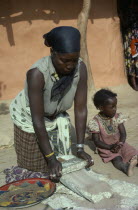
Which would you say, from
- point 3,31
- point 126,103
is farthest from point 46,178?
point 3,31

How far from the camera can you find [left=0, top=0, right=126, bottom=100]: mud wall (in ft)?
21.6

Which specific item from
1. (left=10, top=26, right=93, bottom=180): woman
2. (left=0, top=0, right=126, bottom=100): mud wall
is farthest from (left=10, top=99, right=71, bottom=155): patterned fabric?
(left=0, top=0, right=126, bottom=100): mud wall

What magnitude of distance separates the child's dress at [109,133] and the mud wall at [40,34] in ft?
11.8

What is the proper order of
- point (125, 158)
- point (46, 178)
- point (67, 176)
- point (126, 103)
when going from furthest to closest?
point (126, 103) < point (125, 158) < point (46, 178) < point (67, 176)

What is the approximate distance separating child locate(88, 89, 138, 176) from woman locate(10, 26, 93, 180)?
0.47 m

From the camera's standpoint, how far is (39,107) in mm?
2840

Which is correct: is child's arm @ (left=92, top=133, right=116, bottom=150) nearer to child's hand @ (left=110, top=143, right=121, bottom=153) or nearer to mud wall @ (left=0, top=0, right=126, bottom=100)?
child's hand @ (left=110, top=143, right=121, bottom=153)

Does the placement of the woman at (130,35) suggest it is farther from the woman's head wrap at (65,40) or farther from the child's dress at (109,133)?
the woman's head wrap at (65,40)

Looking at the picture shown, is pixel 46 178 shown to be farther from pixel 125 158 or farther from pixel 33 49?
pixel 33 49

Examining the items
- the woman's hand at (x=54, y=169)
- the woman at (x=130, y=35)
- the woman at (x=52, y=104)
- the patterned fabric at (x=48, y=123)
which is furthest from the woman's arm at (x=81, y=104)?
the woman at (x=130, y=35)

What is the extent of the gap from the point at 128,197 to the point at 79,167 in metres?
0.50

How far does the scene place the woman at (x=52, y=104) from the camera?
8.56 ft

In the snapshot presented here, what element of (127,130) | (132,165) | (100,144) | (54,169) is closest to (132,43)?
(127,130)

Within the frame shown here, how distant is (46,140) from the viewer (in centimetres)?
285
